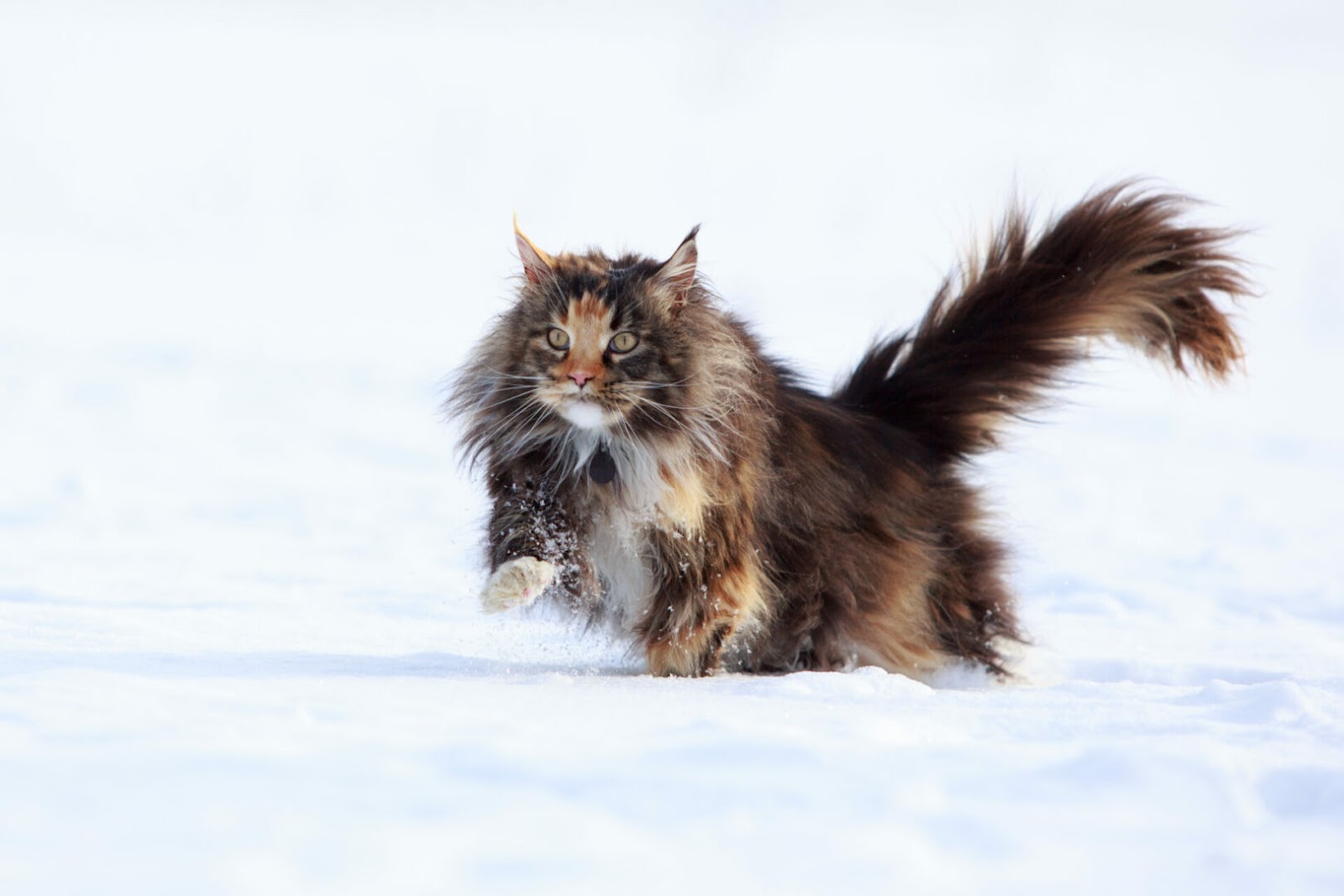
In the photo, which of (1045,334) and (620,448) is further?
(1045,334)

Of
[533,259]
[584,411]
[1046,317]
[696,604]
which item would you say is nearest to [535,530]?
[584,411]

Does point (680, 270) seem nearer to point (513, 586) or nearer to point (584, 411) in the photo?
point (584, 411)

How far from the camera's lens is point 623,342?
11.9ft

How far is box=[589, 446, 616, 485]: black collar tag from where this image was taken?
3676 mm

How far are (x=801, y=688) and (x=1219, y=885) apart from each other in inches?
58.2

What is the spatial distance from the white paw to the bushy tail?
59.0 inches

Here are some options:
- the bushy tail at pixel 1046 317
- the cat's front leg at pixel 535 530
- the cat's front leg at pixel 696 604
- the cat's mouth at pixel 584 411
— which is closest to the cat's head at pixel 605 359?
the cat's mouth at pixel 584 411

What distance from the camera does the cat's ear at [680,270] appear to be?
12.1ft

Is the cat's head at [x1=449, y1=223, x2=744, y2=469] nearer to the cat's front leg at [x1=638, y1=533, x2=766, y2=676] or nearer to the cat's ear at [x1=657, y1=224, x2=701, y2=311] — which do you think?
the cat's ear at [x1=657, y1=224, x2=701, y2=311]

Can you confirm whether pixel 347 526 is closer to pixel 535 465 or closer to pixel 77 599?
pixel 77 599

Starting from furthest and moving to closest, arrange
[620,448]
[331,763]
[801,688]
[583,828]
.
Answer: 1. [620,448]
2. [801,688]
3. [331,763]
4. [583,828]

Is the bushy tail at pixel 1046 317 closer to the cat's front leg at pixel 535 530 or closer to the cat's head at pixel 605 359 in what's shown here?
the cat's head at pixel 605 359

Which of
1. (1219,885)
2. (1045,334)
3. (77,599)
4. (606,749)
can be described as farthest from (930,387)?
(77,599)

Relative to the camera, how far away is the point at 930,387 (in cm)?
443
